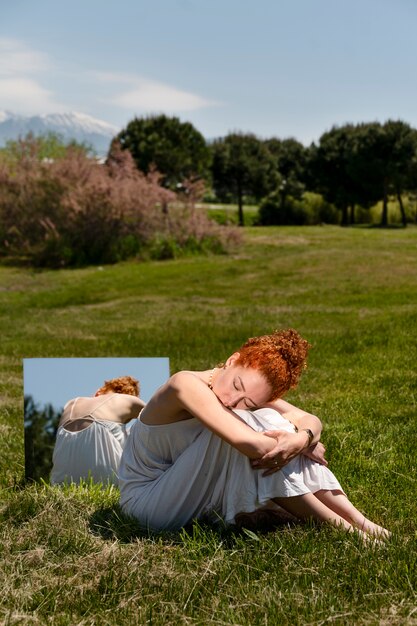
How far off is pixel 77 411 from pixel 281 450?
1801mm

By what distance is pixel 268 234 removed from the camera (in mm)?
24734

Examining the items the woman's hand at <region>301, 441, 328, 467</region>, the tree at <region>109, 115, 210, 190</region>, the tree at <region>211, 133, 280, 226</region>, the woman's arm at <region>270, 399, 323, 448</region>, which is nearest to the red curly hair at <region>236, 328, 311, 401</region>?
the woman's arm at <region>270, 399, 323, 448</region>

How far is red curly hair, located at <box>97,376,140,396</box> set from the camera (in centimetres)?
514

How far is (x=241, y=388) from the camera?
12.5 ft

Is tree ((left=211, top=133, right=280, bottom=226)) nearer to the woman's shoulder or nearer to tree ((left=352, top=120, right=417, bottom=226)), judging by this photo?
tree ((left=352, top=120, right=417, bottom=226))

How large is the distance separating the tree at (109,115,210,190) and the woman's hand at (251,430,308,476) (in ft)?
99.1

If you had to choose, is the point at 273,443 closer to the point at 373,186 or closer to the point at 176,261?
the point at 176,261

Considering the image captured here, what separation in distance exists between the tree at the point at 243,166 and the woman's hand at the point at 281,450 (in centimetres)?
3307

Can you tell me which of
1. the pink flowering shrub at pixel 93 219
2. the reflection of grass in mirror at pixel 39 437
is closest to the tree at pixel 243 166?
the pink flowering shrub at pixel 93 219

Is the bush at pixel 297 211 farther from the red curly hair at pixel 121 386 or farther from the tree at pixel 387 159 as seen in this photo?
the red curly hair at pixel 121 386

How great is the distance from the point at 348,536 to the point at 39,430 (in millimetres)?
2145

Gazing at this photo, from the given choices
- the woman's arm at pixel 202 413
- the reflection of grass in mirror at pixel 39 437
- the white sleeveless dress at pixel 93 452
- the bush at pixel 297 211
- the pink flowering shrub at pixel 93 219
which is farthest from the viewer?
the bush at pixel 297 211

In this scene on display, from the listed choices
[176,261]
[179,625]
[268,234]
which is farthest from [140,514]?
[268,234]

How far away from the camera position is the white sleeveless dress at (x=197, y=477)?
12.2 feet
